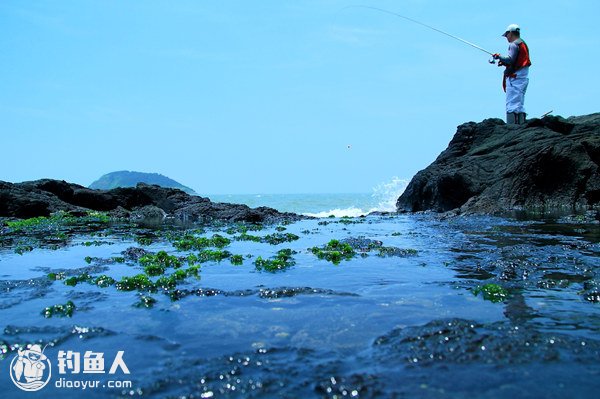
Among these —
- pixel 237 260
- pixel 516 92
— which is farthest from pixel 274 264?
pixel 516 92

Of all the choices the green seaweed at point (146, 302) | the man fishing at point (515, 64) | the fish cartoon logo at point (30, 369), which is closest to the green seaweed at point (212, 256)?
the green seaweed at point (146, 302)

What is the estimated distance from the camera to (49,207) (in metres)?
22.5

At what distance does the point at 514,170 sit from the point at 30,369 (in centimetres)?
1843

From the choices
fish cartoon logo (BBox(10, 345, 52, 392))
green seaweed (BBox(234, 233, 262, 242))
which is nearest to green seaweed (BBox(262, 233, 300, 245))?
green seaweed (BBox(234, 233, 262, 242))

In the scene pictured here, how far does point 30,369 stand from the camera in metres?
3.54

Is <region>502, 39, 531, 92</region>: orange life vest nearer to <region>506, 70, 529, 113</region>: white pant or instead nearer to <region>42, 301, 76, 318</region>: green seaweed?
<region>506, 70, 529, 113</region>: white pant

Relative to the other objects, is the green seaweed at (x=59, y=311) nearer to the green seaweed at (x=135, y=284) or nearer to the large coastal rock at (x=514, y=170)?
the green seaweed at (x=135, y=284)

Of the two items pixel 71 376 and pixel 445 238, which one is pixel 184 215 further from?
pixel 71 376

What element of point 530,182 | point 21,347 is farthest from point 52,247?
point 530,182

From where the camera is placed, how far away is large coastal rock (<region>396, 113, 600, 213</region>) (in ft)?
57.1

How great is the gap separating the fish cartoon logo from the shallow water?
0.22ft

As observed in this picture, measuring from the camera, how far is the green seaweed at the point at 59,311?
195 inches

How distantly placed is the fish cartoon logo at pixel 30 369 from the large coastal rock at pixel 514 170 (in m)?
16.5

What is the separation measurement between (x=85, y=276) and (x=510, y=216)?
13.1 meters
